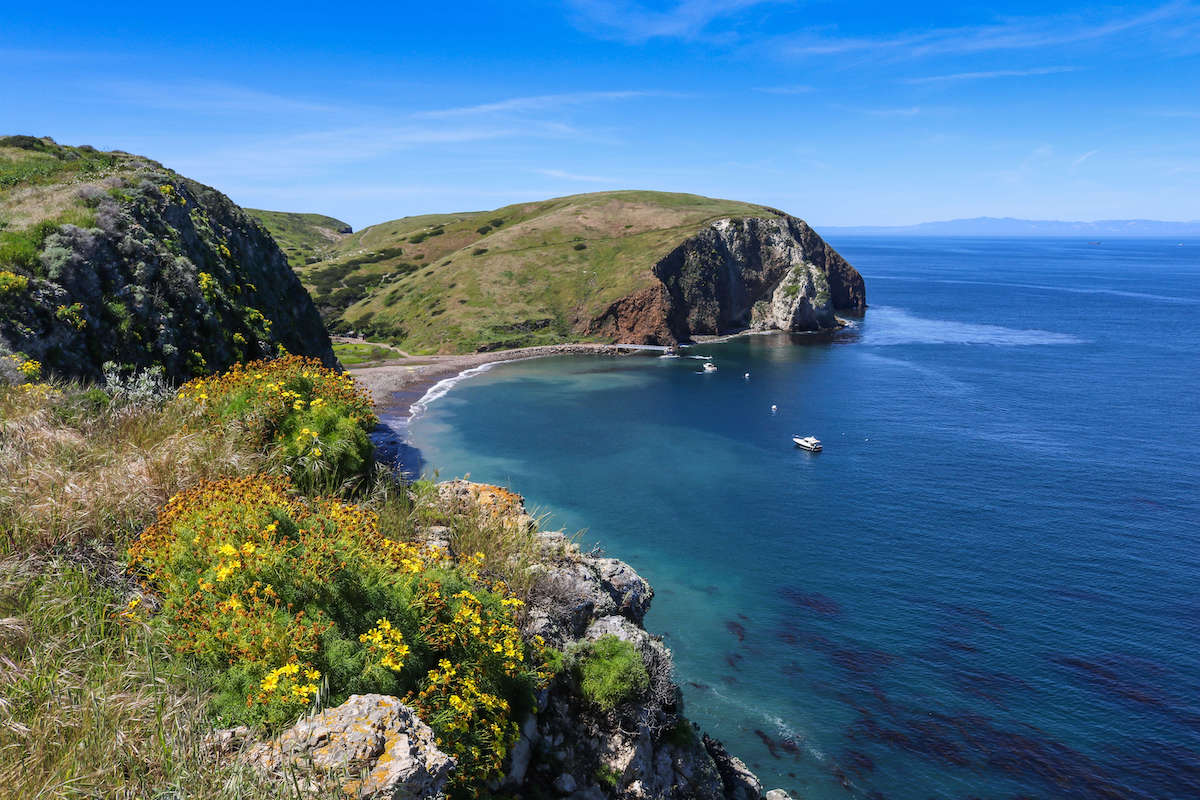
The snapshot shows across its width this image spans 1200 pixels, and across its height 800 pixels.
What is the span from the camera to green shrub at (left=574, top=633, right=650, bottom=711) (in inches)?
583

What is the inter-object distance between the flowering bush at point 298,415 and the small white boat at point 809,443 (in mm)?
65249

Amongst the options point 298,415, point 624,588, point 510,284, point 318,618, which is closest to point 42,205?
point 298,415

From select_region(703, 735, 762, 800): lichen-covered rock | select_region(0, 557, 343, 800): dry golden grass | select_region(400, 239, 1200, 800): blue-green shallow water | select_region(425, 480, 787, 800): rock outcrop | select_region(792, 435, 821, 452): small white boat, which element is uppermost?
select_region(0, 557, 343, 800): dry golden grass

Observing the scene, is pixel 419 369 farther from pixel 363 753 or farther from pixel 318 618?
pixel 363 753

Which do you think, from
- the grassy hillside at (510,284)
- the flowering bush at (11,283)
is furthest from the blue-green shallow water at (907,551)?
the grassy hillside at (510,284)

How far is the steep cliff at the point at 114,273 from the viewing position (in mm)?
32938

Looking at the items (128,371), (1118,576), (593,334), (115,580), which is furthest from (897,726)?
(593,334)

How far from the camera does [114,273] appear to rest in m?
38.4

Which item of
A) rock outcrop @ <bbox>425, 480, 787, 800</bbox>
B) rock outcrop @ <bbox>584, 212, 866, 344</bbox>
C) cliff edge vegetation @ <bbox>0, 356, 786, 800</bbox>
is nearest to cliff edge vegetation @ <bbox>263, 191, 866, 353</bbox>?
rock outcrop @ <bbox>584, 212, 866, 344</bbox>

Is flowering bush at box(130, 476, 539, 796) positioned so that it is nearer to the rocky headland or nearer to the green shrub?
the rocky headland

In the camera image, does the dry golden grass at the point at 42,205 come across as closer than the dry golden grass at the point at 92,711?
No

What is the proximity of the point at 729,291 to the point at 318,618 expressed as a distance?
166m

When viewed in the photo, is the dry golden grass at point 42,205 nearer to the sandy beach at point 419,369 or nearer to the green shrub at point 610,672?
the green shrub at point 610,672

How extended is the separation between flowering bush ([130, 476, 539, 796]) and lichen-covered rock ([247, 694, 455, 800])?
0.50 metres
